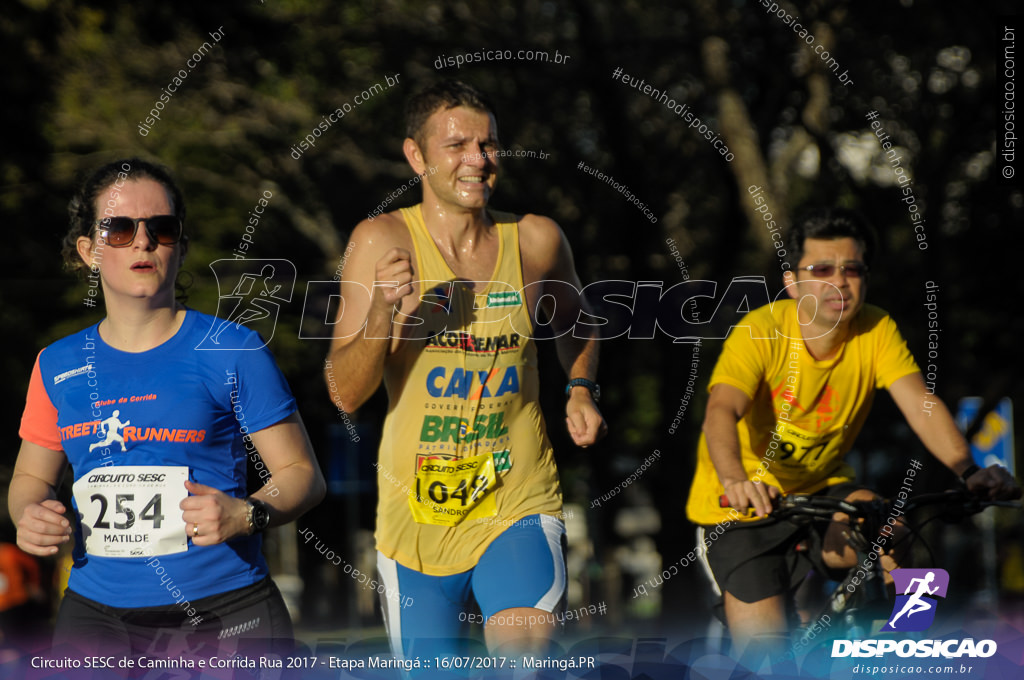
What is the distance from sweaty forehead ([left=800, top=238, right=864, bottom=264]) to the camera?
4.55m

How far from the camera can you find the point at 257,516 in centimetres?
305

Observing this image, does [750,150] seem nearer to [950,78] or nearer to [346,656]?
[950,78]

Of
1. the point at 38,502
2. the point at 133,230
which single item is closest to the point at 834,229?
the point at 133,230

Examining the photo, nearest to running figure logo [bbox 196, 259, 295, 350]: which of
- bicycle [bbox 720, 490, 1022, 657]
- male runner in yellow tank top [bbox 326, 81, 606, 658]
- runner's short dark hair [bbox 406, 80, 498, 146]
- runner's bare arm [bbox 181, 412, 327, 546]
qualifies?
runner's bare arm [bbox 181, 412, 327, 546]

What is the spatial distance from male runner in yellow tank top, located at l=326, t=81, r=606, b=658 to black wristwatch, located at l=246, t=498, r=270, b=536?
2.67 ft

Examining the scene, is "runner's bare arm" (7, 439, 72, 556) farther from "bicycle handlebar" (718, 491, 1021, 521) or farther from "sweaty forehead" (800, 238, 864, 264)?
"sweaty forehead" (800, 238, 864, 264)

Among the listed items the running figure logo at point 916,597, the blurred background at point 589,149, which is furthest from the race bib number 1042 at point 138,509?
the blurred background at point 589,149

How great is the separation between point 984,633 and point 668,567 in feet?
24.6

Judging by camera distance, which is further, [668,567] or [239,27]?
[668,567]

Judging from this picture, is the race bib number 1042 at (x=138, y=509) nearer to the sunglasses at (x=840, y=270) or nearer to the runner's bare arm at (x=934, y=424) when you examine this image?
the sunglasses at (x=840, y=270)

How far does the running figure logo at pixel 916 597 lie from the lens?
4125 millimetres

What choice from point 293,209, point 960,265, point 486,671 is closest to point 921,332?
point 960,265

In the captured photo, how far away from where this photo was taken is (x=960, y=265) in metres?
10.4

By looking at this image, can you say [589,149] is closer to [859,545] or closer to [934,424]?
[934,424]
